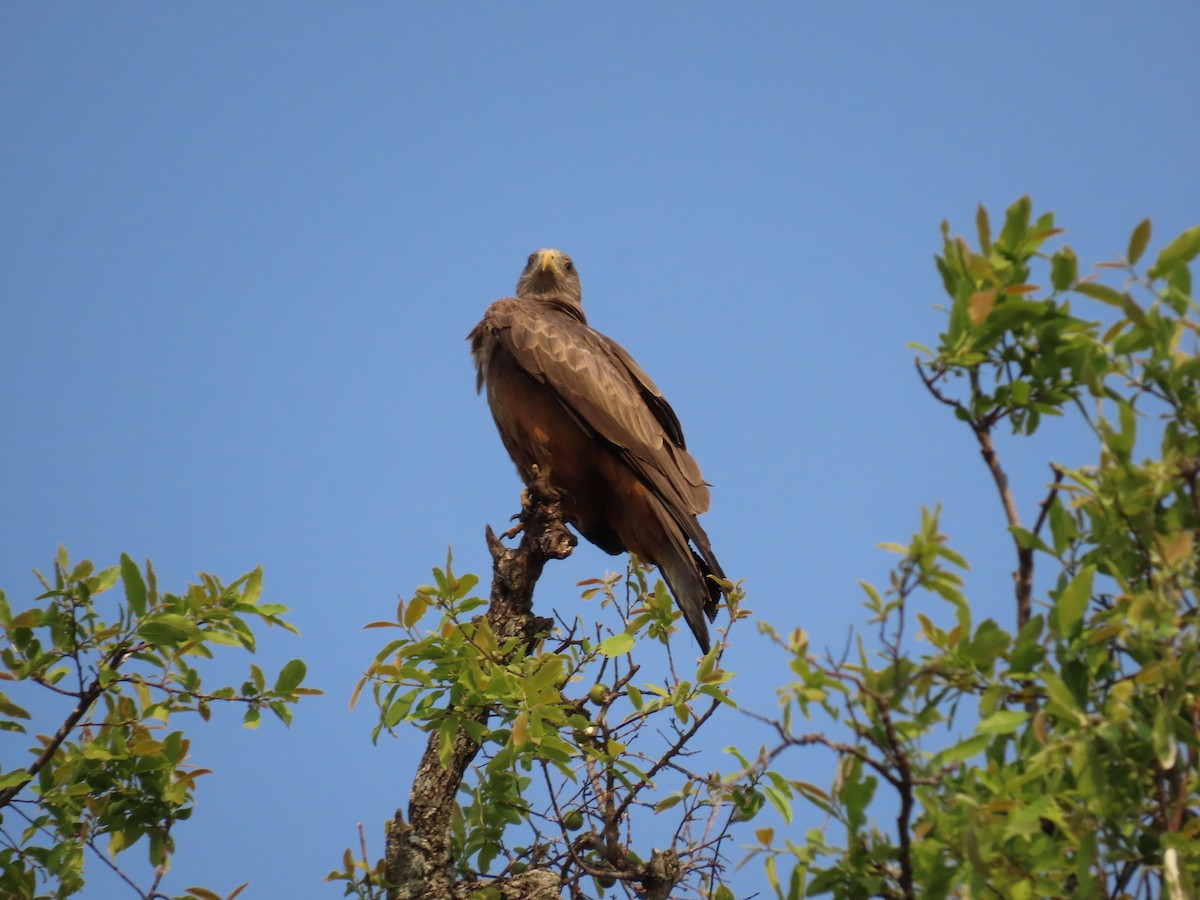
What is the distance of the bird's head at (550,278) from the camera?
7.98 m

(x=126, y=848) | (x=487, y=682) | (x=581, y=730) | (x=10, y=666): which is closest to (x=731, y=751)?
(x=581, y=730)

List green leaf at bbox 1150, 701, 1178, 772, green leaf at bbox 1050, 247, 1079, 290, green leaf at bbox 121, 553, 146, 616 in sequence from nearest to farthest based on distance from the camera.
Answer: green leaf at bbox 1150, 701, 1178, 772, green leaf at bbox 1050, 247, 1079, 290, green leaf at bbox 121, 553, 146, 616

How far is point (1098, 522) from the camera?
6.80 feet

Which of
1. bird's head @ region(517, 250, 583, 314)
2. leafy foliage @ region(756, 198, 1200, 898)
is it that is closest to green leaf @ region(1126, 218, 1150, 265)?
leafy foliage @ region(756, 198, 1200, 898)

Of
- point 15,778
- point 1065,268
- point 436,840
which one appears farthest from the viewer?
point 436,840

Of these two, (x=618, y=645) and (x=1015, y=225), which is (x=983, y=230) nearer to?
(x=1015, y=225)

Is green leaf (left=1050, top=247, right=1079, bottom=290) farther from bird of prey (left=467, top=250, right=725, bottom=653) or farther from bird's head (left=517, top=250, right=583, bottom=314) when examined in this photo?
bird's head (left=517, top=250, right=583, bottom=314)

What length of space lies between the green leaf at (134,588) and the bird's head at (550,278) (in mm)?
4642

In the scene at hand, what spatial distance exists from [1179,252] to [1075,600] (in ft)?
2.32

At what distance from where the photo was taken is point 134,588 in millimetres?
3439

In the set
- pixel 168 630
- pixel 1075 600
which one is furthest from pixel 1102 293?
pixel 168 630

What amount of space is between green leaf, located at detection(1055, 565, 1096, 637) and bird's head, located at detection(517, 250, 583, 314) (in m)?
6.01

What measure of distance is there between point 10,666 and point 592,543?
3.68 m

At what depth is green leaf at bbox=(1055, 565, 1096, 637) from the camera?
1926 mm
